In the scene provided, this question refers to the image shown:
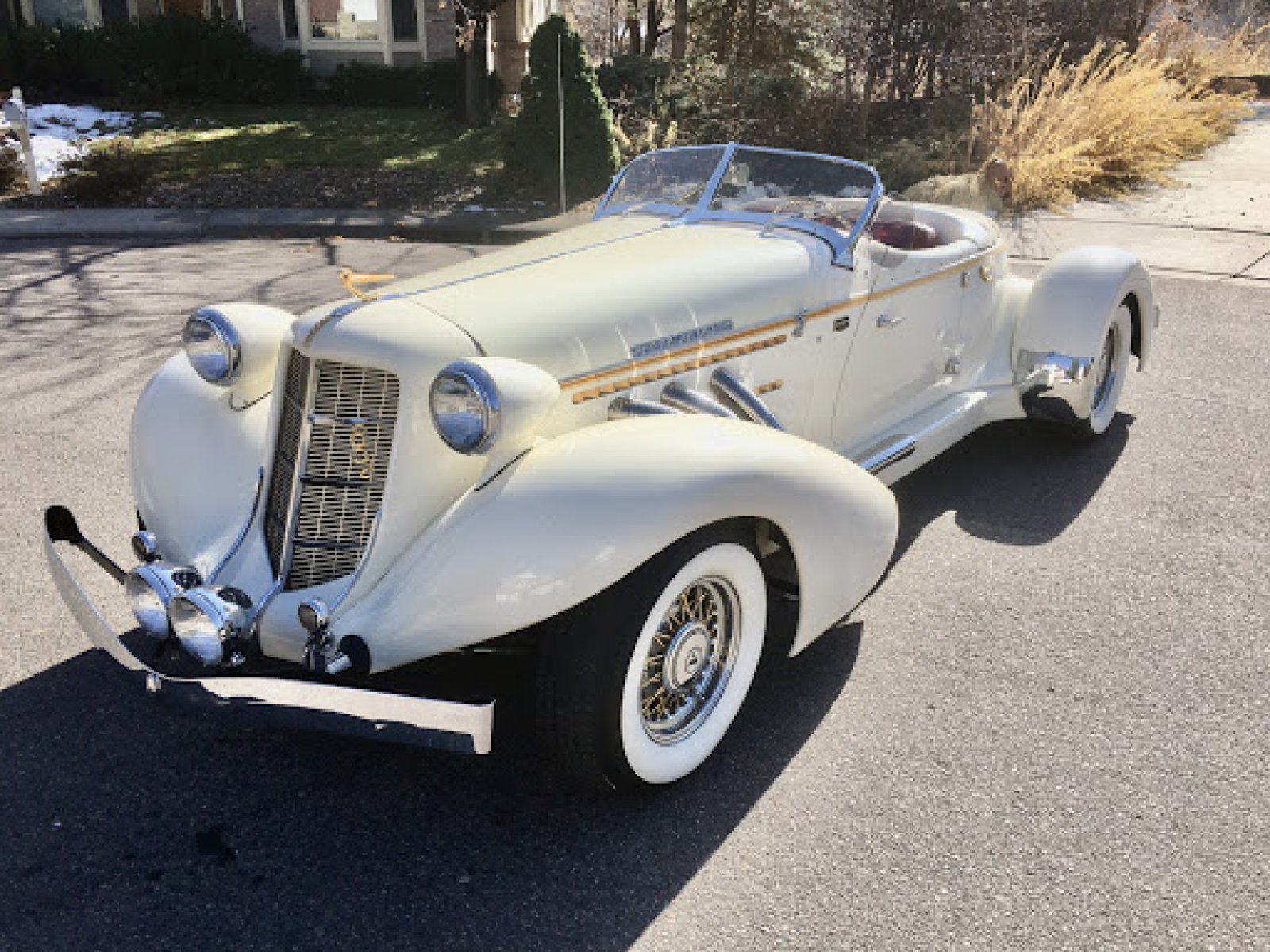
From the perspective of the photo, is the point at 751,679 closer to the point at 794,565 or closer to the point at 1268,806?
the point at 794,565

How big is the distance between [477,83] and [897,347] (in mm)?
12457

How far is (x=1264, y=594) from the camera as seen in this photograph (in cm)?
400

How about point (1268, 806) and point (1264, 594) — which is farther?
point (1264, 594)

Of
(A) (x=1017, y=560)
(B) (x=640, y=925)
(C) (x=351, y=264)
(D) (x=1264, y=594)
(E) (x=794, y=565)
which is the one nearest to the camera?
(B) (x=640, y=925)

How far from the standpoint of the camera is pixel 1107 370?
5480 mm

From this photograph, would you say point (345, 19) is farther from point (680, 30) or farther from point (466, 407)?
point (466, 407)

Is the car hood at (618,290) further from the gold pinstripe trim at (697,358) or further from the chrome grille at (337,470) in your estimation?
the chrome grille at (337,470)

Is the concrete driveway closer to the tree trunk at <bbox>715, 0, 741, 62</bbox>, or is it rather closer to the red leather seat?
the red leather seat

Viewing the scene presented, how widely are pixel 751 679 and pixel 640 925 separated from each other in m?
0.93

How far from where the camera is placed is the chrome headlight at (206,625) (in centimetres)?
275

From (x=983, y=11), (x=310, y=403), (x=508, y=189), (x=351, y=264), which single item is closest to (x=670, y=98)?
(x=508, y=189)

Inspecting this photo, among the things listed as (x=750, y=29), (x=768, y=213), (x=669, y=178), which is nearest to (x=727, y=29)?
(x=750, y=29)

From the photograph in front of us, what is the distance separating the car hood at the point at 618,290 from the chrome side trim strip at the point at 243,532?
28.0 inches

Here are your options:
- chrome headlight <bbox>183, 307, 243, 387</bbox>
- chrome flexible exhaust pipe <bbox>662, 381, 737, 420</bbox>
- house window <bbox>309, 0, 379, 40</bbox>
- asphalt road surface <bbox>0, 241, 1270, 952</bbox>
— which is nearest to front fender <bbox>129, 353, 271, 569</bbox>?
chrome headlight <bbox>183, 307, 243, 387</bbox>
